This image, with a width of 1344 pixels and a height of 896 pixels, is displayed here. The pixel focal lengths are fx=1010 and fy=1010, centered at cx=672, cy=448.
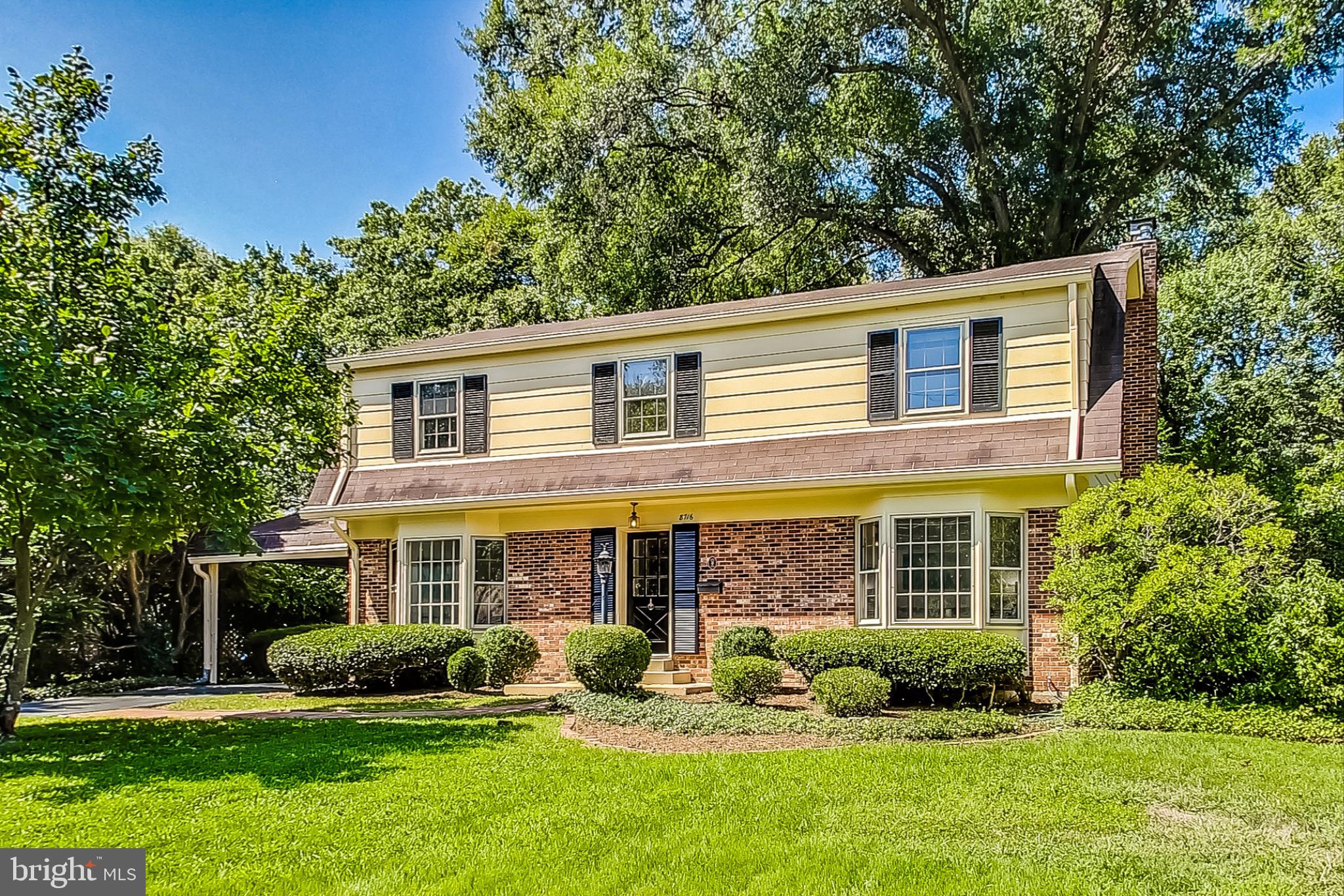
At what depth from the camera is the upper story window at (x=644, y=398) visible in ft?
50.2

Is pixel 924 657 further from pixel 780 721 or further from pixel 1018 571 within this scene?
pixel 780 721

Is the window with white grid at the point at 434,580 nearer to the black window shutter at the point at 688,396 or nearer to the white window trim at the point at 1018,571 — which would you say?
the black window shutter at the point at 688,396

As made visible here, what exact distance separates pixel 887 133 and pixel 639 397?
1203cm

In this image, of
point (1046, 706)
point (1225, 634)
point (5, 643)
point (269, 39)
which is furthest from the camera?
point (5, 643)

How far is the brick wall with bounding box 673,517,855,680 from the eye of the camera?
44.5 ft

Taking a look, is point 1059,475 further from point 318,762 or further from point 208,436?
point 208,436

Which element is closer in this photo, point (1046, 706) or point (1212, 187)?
point (1046, 706)

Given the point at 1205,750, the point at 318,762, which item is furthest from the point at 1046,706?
the point at 318,762

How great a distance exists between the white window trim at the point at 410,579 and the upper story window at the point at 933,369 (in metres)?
7.19

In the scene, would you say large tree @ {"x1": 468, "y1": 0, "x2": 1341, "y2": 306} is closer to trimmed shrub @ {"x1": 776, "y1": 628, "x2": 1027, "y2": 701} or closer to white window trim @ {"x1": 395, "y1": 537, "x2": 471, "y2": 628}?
white window trim @ {"x1": 395, "y1": 537, "x2": 471, "y2": 628}

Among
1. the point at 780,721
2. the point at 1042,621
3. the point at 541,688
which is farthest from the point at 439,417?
the point at 1042,621

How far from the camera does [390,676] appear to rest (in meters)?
14.9

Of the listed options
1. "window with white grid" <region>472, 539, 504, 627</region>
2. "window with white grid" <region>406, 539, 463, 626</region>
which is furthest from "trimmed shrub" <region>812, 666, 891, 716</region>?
"window with white grid" <region>406, 539, 463, 626</region>

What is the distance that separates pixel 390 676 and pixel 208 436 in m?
5.43
